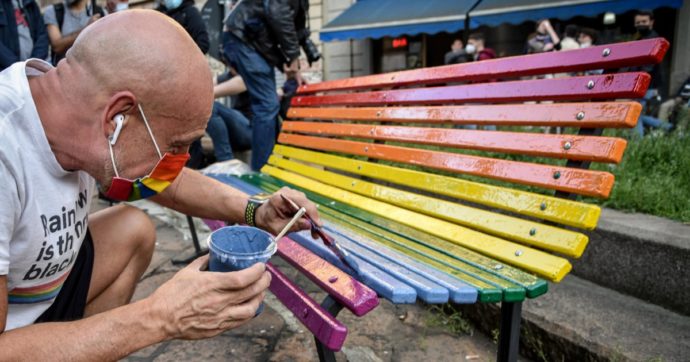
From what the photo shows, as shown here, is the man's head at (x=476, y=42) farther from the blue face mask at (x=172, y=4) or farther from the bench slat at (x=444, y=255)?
the bench slat at (x=444, y=255)

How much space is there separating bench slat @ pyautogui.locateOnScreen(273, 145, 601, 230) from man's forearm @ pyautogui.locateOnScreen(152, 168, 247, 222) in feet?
2.49

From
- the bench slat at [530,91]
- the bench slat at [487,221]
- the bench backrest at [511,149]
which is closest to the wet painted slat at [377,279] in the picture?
the bench backrest at [511,149]

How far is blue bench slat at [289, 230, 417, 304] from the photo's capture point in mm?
1287

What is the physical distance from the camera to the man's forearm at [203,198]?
186 centimetres

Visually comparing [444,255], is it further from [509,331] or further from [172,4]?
[172,4]

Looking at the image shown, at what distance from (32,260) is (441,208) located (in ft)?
4.49

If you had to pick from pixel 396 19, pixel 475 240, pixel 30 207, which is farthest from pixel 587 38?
pixel 30 207

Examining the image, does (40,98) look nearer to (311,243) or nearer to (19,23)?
(311,243)

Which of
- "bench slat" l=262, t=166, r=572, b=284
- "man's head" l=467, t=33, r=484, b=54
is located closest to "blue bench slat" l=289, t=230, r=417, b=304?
"bench slat" l=262, t=166, r=572, b=284

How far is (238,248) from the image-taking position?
1290mm

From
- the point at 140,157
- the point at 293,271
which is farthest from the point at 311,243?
the point at 293,271

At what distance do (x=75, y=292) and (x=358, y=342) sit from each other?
1.17m

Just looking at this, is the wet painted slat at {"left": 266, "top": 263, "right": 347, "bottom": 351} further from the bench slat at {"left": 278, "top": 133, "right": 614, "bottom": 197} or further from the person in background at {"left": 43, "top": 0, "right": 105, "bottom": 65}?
the person in background at {"left": 43, "top": 0, "right": 105, "bottom": 65}

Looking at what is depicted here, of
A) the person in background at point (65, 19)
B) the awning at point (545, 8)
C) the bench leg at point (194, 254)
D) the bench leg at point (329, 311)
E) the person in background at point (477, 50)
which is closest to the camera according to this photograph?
the bench leg at point (329, 311)
